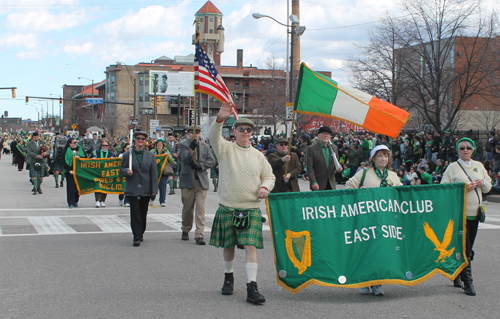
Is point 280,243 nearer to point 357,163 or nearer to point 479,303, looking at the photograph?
point 479,303

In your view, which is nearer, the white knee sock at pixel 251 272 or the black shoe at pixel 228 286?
the white knee sock at pixel 251 272

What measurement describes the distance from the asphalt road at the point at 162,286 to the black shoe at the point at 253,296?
80 mm

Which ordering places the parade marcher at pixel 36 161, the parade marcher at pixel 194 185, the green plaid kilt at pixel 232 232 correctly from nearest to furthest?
the green plaid kilt at pixel 232 232 → the parade marcher at pixel 194 185 → the parade marcher at pixel 36 161

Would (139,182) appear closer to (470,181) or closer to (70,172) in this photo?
(470,181)

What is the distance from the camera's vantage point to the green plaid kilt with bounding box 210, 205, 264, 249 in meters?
6.08

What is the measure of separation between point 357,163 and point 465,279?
17.8 meters

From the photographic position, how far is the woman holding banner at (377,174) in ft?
21.2

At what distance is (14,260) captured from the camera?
26.5ft

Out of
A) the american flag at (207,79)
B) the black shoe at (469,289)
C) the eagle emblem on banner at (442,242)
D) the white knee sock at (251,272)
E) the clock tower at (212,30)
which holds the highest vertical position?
the clock tower at (212,30)

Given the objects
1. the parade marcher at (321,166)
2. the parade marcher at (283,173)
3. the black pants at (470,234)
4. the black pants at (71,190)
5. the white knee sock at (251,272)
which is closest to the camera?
the white knee sock at (251,272)

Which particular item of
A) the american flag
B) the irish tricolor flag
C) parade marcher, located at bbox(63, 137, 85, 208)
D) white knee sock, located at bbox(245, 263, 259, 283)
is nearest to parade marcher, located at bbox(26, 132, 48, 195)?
parade marcher, located at bbox(63, 137, 85, 208)

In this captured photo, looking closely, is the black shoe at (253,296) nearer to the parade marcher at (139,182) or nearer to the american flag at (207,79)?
the american flag at (207,79)

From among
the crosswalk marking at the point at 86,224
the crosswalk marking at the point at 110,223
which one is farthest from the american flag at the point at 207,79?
the crosswalk marking at the point at 110,223

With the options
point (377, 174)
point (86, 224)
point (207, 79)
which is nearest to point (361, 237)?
point (377, 174)
